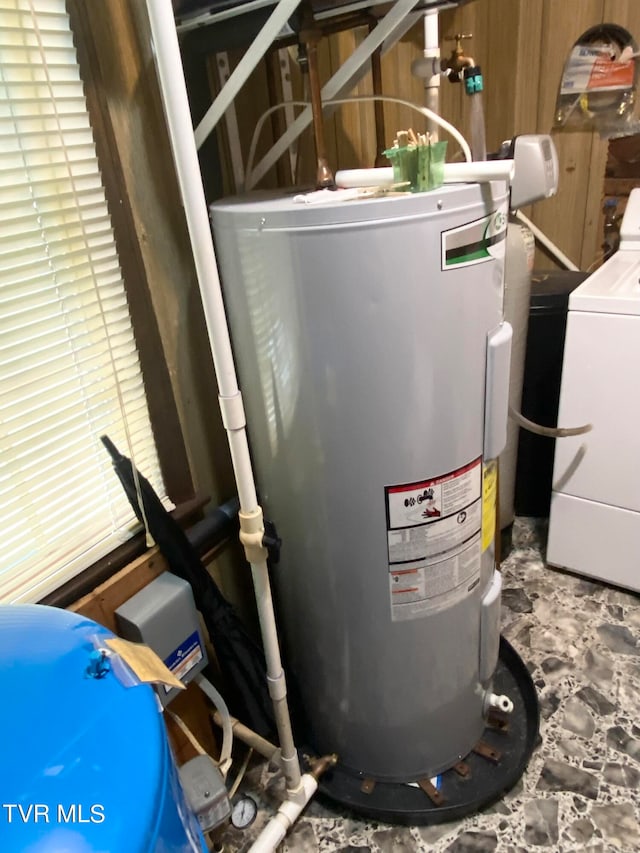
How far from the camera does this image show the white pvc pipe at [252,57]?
2.60ft

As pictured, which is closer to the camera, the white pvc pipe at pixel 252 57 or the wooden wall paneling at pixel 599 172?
the white pvc pipe at pixel 252 57

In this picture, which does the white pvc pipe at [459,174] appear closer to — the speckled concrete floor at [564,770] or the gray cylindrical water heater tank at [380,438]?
the gray cylindrical water heater tank at [380,438]

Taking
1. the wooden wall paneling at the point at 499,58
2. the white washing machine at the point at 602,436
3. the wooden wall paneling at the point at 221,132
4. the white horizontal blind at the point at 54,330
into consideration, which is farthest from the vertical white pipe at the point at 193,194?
the wooden wall paneling at the point at 499,58

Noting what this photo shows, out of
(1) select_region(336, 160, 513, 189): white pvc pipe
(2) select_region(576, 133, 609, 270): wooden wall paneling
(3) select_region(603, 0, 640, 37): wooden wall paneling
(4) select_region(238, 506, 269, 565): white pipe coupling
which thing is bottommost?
(4) select_region(238, 506, 269, 565): white pipe coupling

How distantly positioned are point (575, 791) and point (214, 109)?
1.44 m

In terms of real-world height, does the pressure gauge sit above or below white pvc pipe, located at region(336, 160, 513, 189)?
below

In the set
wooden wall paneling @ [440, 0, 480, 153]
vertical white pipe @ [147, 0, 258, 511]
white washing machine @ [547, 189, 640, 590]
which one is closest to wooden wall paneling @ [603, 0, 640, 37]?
wooden wall paneling @ [440, 0, 480, 153]

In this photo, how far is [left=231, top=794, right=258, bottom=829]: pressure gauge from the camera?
4.00 ft

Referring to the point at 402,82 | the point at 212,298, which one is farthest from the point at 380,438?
the point at 402,82

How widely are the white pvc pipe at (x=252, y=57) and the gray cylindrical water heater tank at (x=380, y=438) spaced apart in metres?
0.12

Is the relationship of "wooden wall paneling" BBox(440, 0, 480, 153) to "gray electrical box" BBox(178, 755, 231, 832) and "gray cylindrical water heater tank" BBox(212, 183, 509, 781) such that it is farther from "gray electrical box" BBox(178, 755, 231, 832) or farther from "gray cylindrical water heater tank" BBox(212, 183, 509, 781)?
"gray electrical box" BBox(178, 755, 231, 832)

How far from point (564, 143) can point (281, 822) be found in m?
2.26

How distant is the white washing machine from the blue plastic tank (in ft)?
4.27

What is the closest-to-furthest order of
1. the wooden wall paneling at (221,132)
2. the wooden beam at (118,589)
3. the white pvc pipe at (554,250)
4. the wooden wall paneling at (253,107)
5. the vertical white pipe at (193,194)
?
the vertical white pipe at (193,194) → the wooden beam at (118,589) → the wooden wall paneling at (221,132) → the wooden wall paneling at (253,107) → the white pvc pipe at (554,250)
